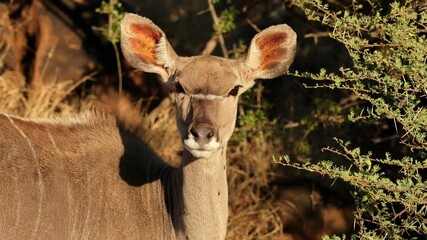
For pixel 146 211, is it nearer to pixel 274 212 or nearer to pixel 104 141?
pixel 104 141

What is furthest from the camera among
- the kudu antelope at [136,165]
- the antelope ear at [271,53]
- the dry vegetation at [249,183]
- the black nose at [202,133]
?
the dry vegetation at [249,183]

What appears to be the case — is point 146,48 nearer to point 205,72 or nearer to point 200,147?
point 205,72

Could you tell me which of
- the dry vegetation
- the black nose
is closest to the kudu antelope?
the black nose

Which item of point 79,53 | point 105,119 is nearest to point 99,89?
point 79,53

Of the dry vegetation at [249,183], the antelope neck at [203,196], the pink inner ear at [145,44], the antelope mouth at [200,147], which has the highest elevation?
the pink inner ear at [145,44]

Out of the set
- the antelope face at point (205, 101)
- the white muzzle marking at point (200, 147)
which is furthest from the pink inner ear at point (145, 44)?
the white muzzle marking at point (200, 147)

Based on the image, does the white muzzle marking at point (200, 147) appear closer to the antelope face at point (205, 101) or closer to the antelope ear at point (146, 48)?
the antelope face at point (205, 101)

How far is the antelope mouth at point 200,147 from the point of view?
3.67 metres

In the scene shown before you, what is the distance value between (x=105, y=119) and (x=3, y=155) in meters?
0.59

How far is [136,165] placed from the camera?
424cm

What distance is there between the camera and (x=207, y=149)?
3.68 m

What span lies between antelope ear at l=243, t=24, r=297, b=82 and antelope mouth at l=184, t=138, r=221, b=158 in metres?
0.57

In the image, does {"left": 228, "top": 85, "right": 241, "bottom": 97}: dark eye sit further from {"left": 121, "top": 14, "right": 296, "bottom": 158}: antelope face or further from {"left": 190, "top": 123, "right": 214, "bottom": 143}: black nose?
{"left": 190, "top": 123, "right": 214, "bottom": 143}: black nose

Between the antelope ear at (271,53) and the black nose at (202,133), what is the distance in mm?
558
